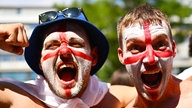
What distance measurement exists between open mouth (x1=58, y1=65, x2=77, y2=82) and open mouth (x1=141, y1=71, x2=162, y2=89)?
0.61 m

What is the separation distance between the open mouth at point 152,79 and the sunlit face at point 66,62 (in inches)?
20.9

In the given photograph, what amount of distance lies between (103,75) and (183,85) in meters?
20.9

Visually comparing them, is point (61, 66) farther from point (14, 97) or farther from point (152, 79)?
point (152, 79)

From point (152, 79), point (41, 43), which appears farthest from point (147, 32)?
point (41, 43)

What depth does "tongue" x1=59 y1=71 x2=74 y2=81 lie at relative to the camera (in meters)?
4.24

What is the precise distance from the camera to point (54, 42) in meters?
4.27

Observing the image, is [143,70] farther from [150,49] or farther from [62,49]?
[62,49]

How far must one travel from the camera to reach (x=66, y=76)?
13.9 ft

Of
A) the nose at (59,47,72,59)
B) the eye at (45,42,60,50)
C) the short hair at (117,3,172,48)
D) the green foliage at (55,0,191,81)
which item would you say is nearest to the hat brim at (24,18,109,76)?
the eye at (45,42,60,50)

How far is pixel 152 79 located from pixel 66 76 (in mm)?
698

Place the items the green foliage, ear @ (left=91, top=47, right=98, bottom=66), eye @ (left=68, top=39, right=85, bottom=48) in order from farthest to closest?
the green foliage, ear @ (left=91, top=47, right=98, bottom=66), eye @ (left=68, top=39, right=85, bottom=48)

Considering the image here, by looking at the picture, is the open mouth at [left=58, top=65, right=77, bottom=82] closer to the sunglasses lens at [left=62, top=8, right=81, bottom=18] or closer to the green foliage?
the sunglasses lens at [left=62, top=8, right=81, bottom=18]

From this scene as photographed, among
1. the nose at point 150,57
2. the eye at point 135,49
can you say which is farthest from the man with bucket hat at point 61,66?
the nose at point 150,57

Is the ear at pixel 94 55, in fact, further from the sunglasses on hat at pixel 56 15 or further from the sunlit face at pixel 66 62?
the sunglasses on hat at pixel 56 15
